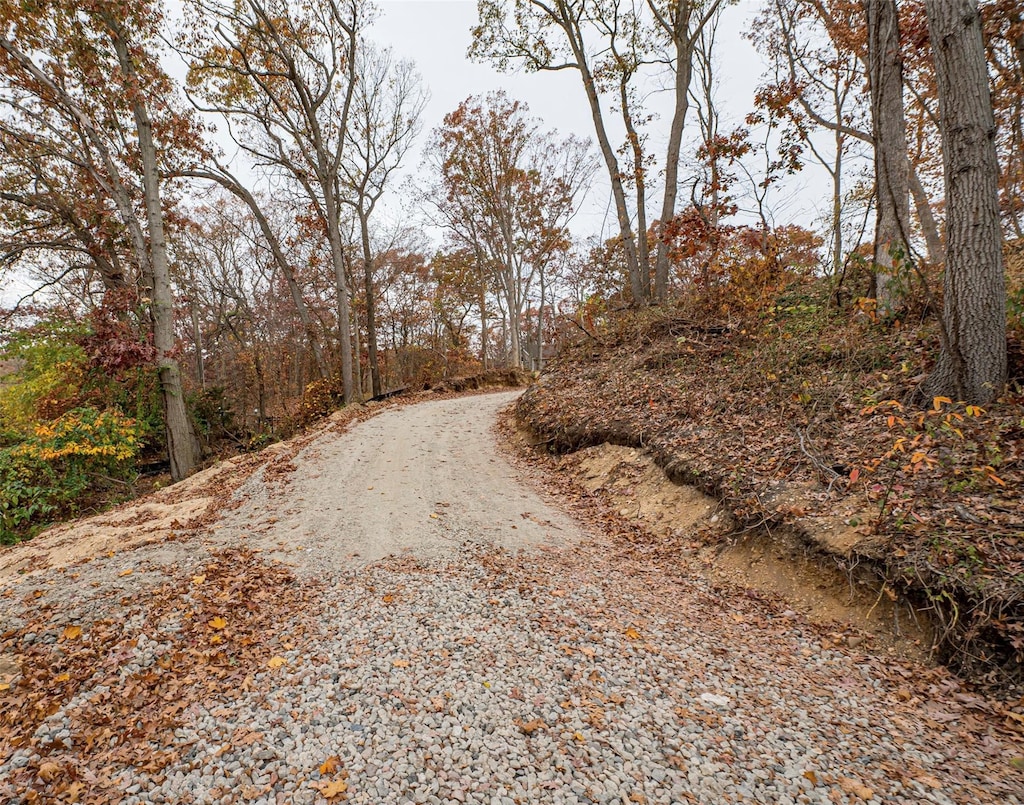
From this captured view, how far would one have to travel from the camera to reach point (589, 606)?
384cm

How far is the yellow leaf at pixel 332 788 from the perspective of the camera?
82.1 inches

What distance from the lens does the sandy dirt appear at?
5.04 metres

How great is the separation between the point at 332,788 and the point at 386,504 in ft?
14.0

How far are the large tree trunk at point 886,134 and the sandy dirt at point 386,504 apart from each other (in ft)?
18.6

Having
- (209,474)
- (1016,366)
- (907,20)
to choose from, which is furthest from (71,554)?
(907,20)

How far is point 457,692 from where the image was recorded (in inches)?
109

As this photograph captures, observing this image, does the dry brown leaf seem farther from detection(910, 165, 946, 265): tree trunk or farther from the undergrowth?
detection(910, 165, 946, 265): tree trunk

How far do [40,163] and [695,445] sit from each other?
657 inches

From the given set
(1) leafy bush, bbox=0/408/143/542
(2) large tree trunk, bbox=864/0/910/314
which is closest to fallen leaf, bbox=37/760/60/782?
(2) large tree trunk, bbox=864/0/910/314

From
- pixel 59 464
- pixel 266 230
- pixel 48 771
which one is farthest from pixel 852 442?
pixel 266 230

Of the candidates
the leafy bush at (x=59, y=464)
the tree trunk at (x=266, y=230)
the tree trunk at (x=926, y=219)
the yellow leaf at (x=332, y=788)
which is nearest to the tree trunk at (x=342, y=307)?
the tree trunk at (x=266, y=230)

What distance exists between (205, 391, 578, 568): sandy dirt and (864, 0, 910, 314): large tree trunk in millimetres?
5656

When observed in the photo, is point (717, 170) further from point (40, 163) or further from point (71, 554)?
point (40, 163)

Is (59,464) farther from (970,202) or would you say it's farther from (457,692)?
(970,202)
